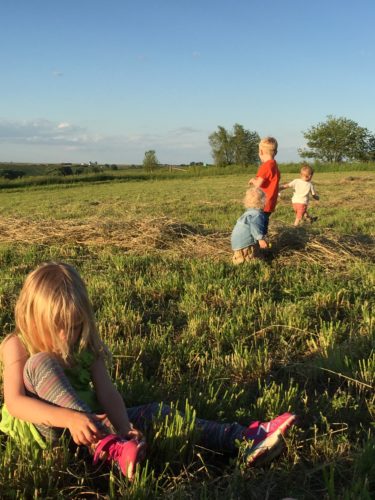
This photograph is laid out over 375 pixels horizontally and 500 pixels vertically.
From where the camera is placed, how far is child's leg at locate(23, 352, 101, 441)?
7.19ft

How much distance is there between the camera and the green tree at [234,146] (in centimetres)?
9094

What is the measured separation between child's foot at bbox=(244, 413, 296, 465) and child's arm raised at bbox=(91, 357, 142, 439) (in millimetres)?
573

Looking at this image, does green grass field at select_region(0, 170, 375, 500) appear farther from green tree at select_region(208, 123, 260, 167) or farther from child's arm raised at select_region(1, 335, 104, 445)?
green tree at select_region(208, 123, 260, 167)

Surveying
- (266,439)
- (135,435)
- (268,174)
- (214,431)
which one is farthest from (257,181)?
(135,435)

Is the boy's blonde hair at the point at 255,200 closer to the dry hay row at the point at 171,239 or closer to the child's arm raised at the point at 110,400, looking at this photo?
the dry hay row at the point at 171,239

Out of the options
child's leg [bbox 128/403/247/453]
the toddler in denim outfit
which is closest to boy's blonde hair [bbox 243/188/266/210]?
the toddler in denim outfit

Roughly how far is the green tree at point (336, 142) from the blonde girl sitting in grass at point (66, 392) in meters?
90.2

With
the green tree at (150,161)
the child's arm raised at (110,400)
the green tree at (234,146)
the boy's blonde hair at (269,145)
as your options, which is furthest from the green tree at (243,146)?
the child's arm raised at (110,400)

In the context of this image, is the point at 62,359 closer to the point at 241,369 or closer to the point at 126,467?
the point at 126,467

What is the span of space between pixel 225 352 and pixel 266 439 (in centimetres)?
127

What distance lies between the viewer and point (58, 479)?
6.64 ft

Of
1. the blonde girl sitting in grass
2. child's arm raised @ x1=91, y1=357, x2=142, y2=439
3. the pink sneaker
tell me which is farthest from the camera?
child's arm raised @ x1=91, y1=357, x2=142, y2=439

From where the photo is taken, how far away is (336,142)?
286 ft

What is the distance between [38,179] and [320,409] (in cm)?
4395
